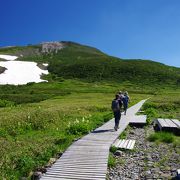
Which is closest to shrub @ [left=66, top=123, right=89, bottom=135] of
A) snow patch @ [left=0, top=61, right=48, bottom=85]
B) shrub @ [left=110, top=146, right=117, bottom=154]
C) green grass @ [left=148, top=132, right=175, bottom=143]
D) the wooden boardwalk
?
the wooden boardwalk

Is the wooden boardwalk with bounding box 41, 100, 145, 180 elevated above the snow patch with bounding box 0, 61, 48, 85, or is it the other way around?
the snow patch with bounding box 0, 61, 48, 85

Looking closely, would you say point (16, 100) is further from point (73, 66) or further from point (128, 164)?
point (73, 66)

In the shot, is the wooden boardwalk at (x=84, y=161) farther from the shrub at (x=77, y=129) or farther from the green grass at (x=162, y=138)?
the shrub at (x=77, y=129)

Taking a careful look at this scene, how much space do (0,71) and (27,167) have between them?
435 ft

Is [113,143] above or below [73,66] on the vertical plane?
below

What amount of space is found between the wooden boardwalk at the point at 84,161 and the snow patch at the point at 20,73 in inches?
4315

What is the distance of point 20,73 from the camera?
143 m

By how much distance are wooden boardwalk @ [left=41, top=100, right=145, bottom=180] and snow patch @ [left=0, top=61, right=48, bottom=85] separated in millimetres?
109600

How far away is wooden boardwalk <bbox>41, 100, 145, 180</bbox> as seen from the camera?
12.3 metres

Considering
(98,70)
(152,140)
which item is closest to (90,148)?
(152,140)

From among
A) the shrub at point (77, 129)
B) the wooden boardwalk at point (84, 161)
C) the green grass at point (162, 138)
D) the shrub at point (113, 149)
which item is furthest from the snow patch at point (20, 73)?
the shrub at point (113, 149)

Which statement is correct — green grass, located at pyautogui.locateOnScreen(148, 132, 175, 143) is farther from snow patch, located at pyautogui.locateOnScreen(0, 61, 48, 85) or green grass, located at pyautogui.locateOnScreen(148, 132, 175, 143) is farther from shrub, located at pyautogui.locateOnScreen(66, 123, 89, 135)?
snow patch, located at pyautogui.locateOnScreen(0, 61, 48, 85)

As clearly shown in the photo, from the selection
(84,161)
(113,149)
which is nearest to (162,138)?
(113,149)

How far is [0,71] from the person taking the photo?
464 feet
